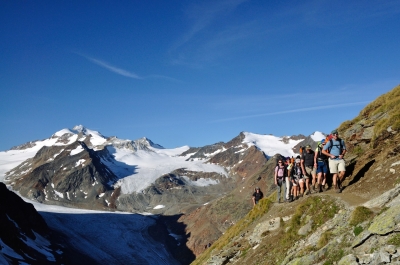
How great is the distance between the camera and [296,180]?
1797cm

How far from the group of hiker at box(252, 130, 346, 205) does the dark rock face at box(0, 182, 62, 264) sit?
69288 millimetres

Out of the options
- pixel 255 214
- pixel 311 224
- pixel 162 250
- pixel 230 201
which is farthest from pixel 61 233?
pixel 311 224

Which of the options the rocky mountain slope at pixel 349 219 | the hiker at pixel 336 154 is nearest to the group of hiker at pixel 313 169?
the hiker at pixel 336 154

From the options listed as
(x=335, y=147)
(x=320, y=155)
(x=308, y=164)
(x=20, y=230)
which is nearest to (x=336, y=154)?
(x=335, y=147)

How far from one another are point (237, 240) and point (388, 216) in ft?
35.7

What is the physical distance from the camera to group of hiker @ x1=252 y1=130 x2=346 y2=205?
15.5 m

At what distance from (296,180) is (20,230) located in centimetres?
9948

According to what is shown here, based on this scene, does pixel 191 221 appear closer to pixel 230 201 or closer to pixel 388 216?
pixel 230 201

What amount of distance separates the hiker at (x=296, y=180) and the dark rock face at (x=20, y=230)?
2741 inches

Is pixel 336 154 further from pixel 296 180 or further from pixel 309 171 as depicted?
pixel 296 180

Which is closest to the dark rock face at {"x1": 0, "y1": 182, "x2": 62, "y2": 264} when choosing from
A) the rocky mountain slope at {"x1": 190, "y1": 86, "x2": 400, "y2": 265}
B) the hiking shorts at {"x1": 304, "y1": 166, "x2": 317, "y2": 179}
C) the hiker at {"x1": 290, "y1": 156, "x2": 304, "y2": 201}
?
the rocky mountain slope at {"x1": 190, "y1": 86, "x2": 400, "y2": 265}

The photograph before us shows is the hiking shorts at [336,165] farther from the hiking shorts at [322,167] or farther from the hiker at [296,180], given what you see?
the hiker at [296,180]

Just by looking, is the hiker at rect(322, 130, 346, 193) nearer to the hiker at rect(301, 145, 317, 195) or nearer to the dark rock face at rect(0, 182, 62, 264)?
the hiker at rect(301, 145, 317, 195)

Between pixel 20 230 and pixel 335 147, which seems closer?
pixel 335 147
